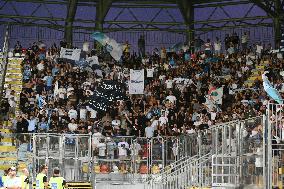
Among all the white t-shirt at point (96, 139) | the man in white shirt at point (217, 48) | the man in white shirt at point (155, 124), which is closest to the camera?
the white t-shirt at point (96, 139)

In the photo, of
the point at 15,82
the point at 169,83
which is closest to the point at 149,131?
the point at 169,83

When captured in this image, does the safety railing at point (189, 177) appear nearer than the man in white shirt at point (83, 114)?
Yes

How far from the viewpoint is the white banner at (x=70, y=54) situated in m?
38.2

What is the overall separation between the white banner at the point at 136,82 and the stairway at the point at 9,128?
18.9 ft

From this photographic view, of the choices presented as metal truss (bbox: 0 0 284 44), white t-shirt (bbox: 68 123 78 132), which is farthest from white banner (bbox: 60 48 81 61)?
white t-shirt (bbox: 68 123 78 132)

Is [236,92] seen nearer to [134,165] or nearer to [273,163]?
[134,165]

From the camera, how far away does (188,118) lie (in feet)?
106

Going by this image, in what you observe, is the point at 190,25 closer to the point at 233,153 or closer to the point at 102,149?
the point at 102,149

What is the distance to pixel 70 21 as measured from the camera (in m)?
44.0

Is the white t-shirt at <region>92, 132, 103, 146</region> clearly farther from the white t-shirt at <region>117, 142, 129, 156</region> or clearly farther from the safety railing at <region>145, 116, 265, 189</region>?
the safety railing at <region>145, 116, 265, 189</region>

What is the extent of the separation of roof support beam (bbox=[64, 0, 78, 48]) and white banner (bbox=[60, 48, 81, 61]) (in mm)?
4434

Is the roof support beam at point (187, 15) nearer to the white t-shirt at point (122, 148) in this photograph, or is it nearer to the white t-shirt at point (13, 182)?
the white t-shirt at point (122, 148)

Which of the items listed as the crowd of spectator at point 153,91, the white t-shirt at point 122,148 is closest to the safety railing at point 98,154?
the white t-shirt at point 122,148

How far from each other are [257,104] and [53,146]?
10.2m
